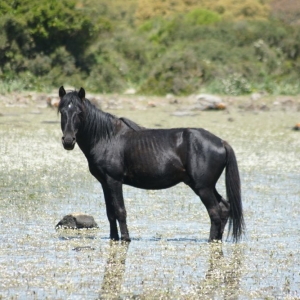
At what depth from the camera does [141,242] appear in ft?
34.6

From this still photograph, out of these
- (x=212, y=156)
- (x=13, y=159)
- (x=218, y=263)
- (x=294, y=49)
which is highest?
(x=212, y=156)

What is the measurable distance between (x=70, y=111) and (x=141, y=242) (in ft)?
5.92

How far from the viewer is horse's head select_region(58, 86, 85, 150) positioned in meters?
10.2

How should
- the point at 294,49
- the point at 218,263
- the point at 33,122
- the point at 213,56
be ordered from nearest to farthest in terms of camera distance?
the point at 218,263 < the point at 33,122 < the point at 213,56 < the point at 294,49

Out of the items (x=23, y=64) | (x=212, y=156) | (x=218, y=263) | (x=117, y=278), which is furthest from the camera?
(x=23, y=64)

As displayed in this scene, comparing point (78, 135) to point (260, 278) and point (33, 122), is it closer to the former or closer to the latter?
point (260, 278)

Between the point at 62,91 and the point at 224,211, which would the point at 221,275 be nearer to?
the point at 224,211

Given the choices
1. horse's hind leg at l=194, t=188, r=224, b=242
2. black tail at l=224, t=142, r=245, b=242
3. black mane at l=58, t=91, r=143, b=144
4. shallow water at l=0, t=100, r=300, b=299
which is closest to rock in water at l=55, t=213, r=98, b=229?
shallow water at l=0, t=100, r=300, b=299

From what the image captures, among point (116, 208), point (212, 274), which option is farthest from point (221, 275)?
point (116, 208)

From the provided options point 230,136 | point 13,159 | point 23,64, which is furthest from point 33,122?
point 23,64

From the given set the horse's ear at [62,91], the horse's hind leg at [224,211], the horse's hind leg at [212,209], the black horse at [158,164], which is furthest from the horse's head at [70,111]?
the horse's hind leg at [224,211]

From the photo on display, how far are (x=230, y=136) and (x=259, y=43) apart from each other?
2312cm

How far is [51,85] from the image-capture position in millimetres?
36438

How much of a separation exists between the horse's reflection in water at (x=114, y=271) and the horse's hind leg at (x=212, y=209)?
1.07m
